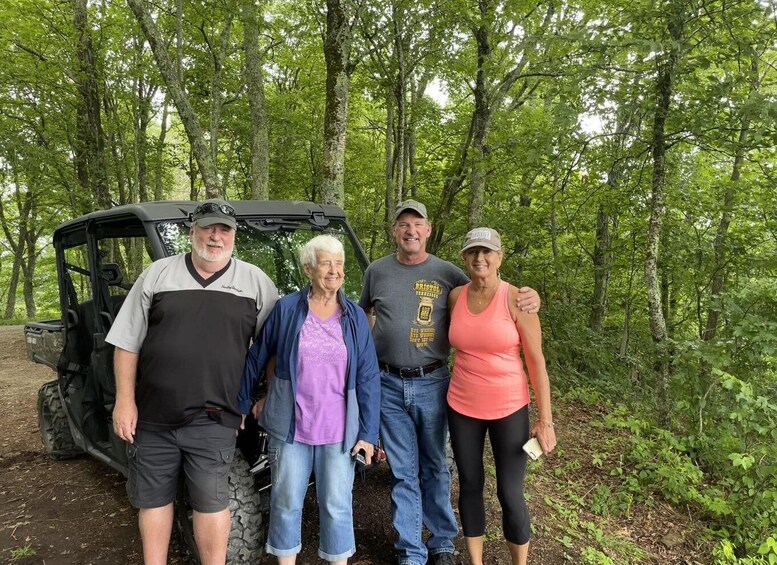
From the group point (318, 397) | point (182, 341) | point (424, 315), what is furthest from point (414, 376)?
point (182, 341)

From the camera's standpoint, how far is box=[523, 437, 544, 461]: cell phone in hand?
2541mm

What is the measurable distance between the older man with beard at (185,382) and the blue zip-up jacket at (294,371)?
10cm

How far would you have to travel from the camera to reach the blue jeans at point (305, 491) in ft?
8.07

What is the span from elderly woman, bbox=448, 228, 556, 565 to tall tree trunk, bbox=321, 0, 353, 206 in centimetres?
259

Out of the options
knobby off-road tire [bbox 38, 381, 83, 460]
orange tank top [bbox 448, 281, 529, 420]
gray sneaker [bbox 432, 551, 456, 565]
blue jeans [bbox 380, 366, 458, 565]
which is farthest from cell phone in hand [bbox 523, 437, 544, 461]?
knobby off-road tire [bbox 38, 381, 83, 460]

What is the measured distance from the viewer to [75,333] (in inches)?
163

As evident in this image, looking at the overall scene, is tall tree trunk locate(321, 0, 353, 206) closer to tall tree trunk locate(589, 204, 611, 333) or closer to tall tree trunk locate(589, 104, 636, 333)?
tall tree trunk locate(589, 104, 636, 333)

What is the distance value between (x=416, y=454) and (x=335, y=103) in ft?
11.9

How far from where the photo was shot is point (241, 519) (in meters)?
2.61

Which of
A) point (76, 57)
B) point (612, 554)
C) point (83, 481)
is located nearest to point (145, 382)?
point (83, 481)

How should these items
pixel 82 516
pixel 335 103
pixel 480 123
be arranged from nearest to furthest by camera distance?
pixel 82 516 → pixel 335 103 → pixel 480 123

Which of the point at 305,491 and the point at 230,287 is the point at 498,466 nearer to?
the point at 305,491

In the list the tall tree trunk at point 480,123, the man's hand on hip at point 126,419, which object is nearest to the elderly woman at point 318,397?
the man's hand on hip at point 126,419

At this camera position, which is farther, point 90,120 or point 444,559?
point 90,120
